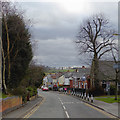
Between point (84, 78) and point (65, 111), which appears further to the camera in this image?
point (84, 78)

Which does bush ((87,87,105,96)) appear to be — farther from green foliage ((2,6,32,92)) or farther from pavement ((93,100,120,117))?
green foliage ((2,6,32,92))

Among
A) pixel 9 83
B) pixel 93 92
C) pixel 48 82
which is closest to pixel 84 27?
pixel 93 92

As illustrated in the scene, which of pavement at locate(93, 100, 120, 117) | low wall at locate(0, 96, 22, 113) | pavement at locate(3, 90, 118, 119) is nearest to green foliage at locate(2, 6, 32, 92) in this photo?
pavement at locate(3, 90, 118, 119)

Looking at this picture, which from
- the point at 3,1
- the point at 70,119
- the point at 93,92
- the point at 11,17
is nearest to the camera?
the point at 70,119

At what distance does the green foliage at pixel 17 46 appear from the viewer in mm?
23841

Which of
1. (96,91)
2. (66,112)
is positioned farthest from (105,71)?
(66,112)

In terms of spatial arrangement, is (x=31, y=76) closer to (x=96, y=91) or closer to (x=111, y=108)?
(x=96, y=91)

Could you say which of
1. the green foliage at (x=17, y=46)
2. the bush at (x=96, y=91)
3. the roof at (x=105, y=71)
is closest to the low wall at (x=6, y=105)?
the green foliage at (x=17, y=46)

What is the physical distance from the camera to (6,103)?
56.3ft

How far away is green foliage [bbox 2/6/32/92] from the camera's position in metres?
23.8

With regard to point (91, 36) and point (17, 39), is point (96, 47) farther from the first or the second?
point (17, 39)

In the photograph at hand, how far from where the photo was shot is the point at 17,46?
25344 millimetres

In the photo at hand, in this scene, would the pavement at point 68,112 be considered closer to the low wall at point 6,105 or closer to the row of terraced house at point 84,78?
the low wall at point 6,105

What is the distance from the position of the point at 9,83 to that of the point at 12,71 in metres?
1.45
